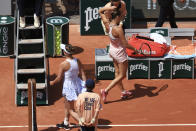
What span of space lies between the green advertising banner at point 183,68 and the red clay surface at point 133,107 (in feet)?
0.50

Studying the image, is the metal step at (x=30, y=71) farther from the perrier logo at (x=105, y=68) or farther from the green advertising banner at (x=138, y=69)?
the green advertising banner at (x=138, y=69)

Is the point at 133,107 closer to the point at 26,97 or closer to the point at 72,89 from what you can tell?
the point at 72,89

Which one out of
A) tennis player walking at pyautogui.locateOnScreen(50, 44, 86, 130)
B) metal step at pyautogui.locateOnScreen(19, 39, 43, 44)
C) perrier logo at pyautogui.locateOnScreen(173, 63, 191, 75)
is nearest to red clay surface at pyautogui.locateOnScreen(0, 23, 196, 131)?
perrier logo at pyautogui.locateOnScreen(173, 63, 191, 75)

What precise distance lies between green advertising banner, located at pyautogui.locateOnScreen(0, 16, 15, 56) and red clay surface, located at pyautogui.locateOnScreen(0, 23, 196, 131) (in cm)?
117

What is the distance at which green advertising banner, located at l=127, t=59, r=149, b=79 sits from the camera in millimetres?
13555

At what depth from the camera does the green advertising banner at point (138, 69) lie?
13.6m

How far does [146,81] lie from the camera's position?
13609 millimetres

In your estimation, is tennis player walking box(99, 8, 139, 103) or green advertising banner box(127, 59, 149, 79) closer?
tennis player walking box(99, 8, 139, 103)

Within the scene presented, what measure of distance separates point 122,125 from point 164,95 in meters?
2.06

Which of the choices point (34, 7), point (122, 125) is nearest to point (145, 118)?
point (122, 125)

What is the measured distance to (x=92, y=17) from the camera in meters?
17.8

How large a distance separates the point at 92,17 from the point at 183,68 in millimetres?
5146

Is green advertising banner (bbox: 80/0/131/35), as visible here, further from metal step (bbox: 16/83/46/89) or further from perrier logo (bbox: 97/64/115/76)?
metal step (bbox: 16/83/46/89)

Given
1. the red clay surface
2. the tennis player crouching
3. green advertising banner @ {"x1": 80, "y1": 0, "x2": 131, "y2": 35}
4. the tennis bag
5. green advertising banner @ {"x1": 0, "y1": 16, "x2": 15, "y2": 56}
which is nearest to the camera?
the tennis player crouching
